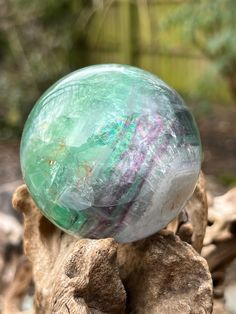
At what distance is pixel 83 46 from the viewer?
932cm

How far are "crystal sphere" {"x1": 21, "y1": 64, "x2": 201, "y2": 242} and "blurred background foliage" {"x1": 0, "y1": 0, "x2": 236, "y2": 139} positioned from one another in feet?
13.7

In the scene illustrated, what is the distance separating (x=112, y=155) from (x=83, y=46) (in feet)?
26.5

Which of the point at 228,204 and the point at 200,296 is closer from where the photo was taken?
the point at 200,296

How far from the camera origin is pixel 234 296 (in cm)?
305

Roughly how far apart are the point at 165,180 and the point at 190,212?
1.72 ft

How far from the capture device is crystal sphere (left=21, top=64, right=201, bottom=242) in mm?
1461

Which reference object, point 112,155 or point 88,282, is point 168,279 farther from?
point 112,155

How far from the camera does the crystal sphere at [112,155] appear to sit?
1.46m

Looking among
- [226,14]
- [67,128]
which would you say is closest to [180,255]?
[67,128]

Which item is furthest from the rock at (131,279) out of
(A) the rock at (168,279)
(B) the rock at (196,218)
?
(B) the rock at (196,218)

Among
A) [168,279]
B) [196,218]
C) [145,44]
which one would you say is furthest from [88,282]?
[145,44]

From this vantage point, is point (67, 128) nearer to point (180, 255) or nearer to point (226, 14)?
point (180, 255)

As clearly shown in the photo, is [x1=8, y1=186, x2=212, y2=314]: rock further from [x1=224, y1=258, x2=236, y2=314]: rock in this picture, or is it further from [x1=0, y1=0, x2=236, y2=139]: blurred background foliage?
[x1=0, y1=0, x2=236, y2=139]: blurred background foliage

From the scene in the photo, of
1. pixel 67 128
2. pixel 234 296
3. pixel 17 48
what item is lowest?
pixel 17 48
